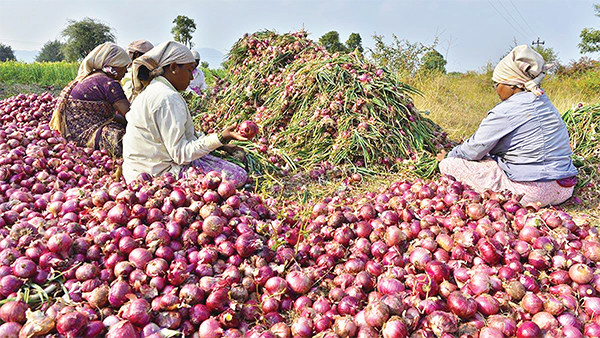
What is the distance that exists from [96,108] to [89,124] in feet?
0.58

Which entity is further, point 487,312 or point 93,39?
point 93,39

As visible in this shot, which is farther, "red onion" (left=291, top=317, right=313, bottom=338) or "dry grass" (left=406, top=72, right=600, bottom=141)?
"dry grass" (left=406, top=72, right=600, bottom=141)

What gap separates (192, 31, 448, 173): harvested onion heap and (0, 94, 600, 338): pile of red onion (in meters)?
1.61

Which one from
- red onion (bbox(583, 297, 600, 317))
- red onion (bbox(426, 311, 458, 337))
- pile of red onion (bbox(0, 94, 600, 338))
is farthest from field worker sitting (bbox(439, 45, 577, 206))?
red onion (bbox(426, 311, 458, 337))

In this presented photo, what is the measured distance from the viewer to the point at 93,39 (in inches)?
1247

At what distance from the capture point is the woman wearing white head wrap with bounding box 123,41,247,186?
232cm

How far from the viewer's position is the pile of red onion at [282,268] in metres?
1.18

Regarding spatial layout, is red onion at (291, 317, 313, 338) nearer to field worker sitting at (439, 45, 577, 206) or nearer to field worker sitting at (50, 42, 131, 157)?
field worker sitting at (439, 45, 577, 206)

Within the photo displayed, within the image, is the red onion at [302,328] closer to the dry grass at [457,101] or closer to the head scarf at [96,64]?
the head scarf at [96,64]

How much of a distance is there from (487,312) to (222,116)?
13.7 feet

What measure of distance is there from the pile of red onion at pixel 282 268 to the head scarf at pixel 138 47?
2189 mm

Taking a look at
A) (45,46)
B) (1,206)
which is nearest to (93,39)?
(45,46)

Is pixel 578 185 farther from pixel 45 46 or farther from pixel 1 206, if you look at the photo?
pixel 45 46

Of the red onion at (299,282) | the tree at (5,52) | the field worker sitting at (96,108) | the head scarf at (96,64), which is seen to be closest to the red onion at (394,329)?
the red onion at (299,282)
